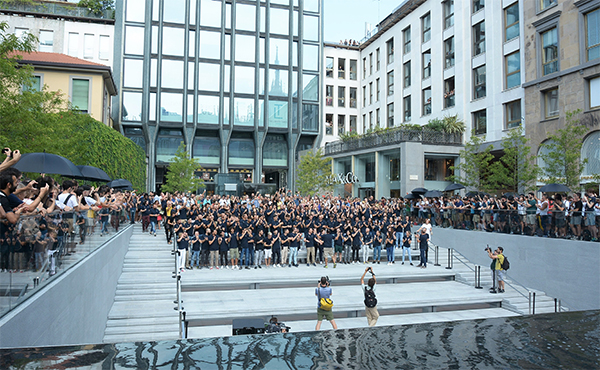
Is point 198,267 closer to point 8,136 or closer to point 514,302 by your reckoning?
point 8,136

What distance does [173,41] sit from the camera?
156 ft

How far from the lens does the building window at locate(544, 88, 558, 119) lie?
2593 centimetres

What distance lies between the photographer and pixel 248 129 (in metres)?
49.8

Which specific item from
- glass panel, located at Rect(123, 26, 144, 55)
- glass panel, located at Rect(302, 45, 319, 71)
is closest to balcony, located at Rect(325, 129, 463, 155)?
glass panel, located at Rect(302, 45, 319, 71)

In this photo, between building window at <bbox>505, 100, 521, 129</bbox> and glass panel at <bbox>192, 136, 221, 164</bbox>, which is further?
glass panel at <bbox>192, 136, 221, 164</bbox>

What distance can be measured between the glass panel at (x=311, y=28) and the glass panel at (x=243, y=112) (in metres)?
11.1

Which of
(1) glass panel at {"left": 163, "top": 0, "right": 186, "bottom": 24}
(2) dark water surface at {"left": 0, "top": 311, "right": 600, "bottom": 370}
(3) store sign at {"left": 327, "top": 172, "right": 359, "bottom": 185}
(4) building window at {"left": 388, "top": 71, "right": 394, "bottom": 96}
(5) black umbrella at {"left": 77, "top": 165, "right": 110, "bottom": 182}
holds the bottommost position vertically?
(2) dark water surface at {"left": 0, "top": 311, "right": 600, "bottom": 370}

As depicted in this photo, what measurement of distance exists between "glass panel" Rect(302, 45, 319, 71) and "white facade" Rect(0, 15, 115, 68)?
22.3m

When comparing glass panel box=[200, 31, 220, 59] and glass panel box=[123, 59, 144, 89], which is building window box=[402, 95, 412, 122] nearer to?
glass panel box=[200, 31, 220, 59]

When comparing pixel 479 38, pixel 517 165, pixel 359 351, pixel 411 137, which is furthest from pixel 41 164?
pixel 479 38

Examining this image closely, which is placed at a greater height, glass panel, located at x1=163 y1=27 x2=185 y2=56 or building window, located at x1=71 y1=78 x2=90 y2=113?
glass panel, located at x1=163 y1=27 x2=185 y2=56

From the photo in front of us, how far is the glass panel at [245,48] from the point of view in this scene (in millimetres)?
A: 49688

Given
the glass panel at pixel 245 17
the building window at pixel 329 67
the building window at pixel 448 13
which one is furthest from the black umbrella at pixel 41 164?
the building window at pixel 329 67

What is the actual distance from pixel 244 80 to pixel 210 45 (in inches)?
219
